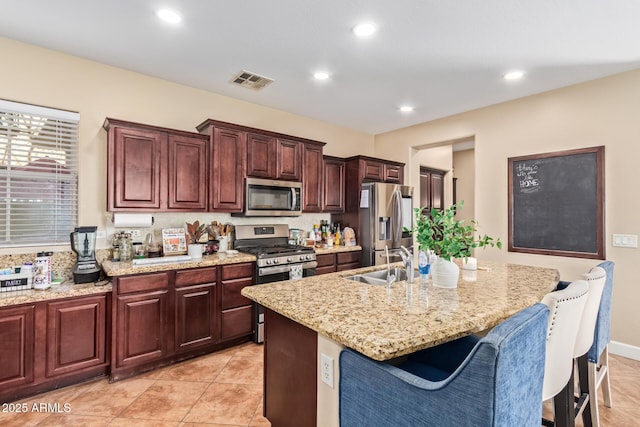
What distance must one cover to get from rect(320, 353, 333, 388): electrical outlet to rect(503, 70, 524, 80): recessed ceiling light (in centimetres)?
318

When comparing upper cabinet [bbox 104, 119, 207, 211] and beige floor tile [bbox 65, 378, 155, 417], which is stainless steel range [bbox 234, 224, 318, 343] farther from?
beige floor tile [bbox 65, 378, 155, 417]

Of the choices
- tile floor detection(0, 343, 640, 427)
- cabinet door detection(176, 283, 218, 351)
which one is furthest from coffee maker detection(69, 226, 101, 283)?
tile floor detection(0, 343, 640, 427)

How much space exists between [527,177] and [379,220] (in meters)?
1.82

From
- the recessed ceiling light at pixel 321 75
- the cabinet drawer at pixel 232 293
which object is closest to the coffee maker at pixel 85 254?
the cabinet drawer at pixel 232 293

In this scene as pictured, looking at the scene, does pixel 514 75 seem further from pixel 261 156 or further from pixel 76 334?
pixel 76 334

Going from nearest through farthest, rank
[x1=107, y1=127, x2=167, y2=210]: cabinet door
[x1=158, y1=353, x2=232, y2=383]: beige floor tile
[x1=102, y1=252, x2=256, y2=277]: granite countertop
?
[x1=102, y1=252, x2=256, y2=277]: granite countertop, [x1=158, y1=353, x2=232, y2=383]: beige floor tile, [x1=107, y1=127, x2=167, y2=210]: cabinet door

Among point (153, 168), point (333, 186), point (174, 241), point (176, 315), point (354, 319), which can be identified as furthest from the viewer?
point (333, 186)

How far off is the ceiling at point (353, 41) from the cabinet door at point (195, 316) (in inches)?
83.2

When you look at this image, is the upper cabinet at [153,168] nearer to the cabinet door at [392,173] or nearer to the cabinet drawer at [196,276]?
the cabinet drawer at [196,276]

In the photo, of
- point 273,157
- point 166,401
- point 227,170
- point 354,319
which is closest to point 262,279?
point 227,170

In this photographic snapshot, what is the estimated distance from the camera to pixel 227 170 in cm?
341

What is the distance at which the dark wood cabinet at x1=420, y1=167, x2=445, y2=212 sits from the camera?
222 inches

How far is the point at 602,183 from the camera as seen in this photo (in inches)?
125

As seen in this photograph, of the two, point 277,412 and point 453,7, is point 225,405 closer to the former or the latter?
point 277,412
